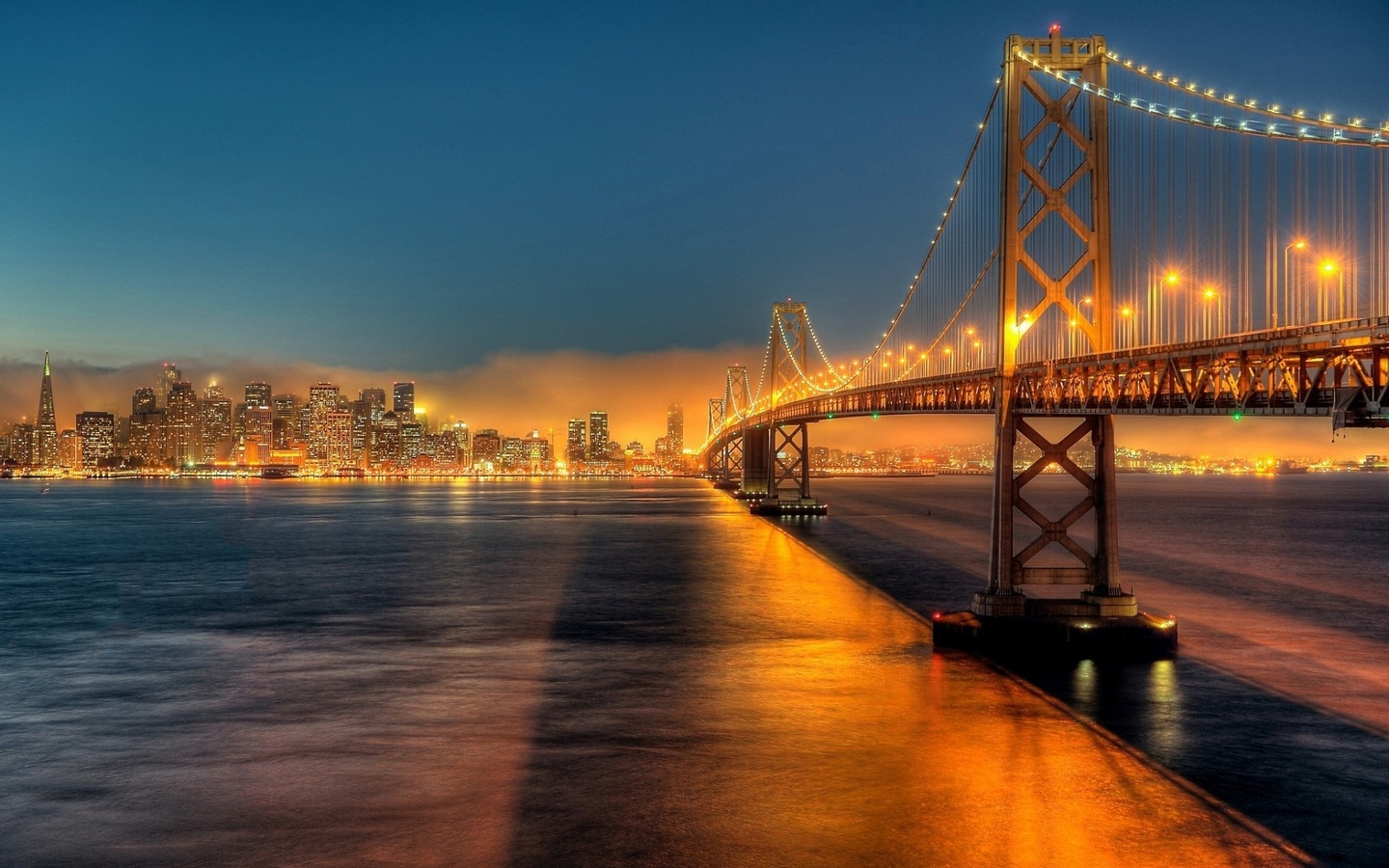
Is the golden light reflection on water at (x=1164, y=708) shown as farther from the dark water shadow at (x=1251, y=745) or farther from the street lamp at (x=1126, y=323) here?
the street lamp at (x=1126, y=323)

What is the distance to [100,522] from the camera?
3831 inches

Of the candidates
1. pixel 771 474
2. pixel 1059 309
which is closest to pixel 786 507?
pixel 771 474

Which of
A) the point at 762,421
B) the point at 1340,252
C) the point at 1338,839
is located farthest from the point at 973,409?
the point at 762,421

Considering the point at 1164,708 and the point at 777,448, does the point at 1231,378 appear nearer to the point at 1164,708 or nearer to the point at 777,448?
the point at 1164,708

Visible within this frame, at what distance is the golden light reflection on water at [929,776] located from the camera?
1437 centimetres

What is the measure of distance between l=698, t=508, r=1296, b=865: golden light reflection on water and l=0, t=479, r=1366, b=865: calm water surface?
0.07 metres

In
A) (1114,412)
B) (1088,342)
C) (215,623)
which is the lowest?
(215,623)

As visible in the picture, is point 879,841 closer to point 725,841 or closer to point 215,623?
point 725,841

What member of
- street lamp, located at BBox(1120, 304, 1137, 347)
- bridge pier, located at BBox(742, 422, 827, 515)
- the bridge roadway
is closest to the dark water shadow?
the bridge roadway

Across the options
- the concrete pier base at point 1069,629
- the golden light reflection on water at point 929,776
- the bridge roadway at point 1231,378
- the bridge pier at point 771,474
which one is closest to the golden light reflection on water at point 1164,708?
the golden light reflection on water at point 929,776

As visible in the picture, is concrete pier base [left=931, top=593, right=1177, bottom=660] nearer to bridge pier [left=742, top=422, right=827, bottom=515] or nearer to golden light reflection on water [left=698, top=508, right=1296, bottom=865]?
golden light reflection on water [left=698, top=508, right=1296, bottom=865]

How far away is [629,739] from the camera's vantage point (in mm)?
20047

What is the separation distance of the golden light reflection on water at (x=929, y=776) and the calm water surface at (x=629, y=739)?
0.22ft

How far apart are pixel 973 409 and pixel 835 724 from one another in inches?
567
